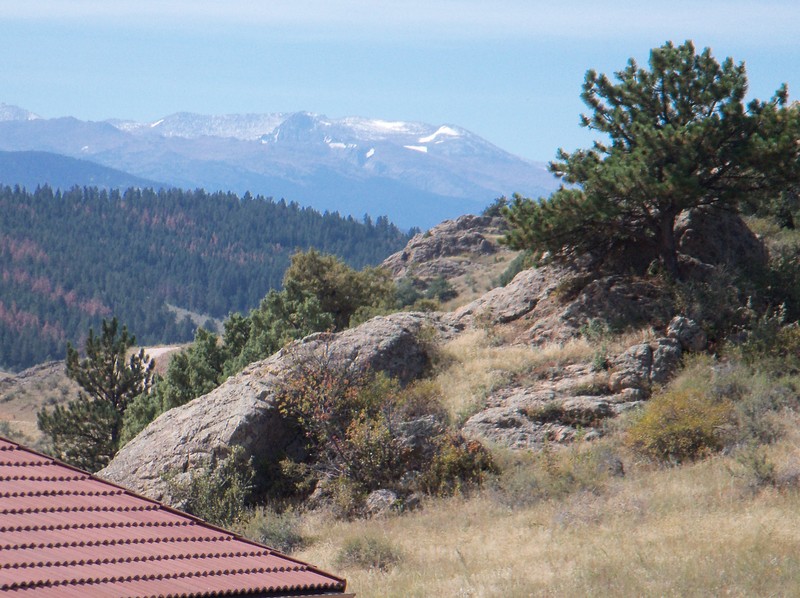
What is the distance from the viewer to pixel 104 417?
39.2 metres

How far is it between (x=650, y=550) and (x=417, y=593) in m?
3.40

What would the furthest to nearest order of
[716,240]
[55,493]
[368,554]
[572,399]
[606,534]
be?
1. [716,240]
2. [572,399]
3. [368,554]
4. [606,534]
5. [55,493]

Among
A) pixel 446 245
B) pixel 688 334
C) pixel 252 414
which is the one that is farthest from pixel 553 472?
pixel 446 245

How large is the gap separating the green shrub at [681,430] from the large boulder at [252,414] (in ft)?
21.6

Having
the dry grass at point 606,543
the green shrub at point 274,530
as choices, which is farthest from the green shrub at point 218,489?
the dry grass at point 606,543

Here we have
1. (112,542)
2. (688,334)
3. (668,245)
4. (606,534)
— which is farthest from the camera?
(668,245)

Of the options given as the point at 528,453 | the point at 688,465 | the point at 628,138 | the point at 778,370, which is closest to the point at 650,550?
the point at 688,465

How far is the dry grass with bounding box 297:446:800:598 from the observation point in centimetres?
1190

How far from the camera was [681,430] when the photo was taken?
698 inches

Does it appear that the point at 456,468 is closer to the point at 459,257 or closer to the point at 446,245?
the point at 459,257

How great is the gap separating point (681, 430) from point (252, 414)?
9109 mm

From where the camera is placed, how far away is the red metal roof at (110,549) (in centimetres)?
714

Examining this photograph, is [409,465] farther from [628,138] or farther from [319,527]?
Result: [628,138]

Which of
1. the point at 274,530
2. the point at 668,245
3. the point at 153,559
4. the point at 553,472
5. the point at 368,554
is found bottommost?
the point at 274,530
